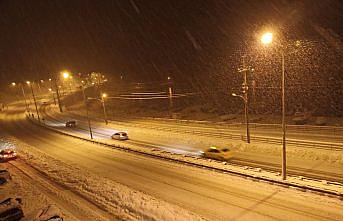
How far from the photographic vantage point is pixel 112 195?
62.0 feet

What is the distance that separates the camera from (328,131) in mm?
31203

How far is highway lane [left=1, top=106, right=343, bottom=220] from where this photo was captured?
579 inches

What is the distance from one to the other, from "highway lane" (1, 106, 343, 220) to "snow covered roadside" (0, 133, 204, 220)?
38.5 inches

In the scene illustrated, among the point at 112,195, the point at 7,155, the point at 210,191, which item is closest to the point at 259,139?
the point at 210,191

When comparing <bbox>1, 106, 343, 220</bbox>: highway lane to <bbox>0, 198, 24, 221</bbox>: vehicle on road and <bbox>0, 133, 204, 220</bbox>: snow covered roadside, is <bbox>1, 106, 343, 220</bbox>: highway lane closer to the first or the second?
<bbox>0, 133, 204, 220</bbox>: snow covered roadside

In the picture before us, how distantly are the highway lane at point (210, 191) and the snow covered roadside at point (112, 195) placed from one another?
3.21 feet

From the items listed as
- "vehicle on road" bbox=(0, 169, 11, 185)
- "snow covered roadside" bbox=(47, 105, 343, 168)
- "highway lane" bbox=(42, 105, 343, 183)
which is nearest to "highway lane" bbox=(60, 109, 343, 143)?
"snow covered roadside" bbox=(47, 105, 343, 168)

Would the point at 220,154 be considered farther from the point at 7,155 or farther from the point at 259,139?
the point at 7,155

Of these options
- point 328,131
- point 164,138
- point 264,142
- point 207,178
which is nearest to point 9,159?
point 164,138

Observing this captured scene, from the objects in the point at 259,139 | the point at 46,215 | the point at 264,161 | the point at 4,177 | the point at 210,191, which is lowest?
the point at 264,161

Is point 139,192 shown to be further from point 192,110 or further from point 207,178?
point 192,110

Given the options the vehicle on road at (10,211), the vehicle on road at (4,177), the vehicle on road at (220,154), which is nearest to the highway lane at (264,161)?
the vehicle on road at (220,154)

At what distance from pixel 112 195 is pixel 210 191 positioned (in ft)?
22.0

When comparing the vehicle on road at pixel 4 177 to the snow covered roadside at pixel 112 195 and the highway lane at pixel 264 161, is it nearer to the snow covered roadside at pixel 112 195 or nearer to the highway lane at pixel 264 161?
the snow covered roadside at pixel 112 195
